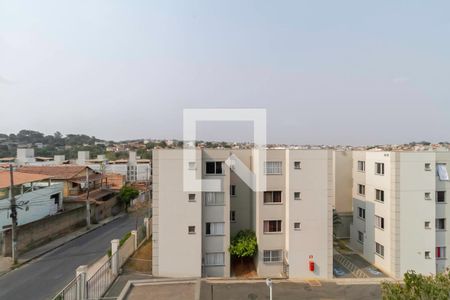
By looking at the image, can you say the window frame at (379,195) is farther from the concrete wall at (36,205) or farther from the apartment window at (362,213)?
the concrete wall at (36,205)

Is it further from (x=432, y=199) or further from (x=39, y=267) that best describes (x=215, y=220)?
(x=432, y=199)

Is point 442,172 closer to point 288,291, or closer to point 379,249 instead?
point 379,249

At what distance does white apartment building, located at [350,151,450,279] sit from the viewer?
1947cm

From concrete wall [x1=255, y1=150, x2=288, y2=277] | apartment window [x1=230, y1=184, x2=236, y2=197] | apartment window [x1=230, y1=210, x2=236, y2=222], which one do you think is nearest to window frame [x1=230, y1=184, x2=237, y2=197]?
apartment window [x1=230, y1=184, x2=236, y2=197]

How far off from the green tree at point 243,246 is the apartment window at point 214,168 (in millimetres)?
4602

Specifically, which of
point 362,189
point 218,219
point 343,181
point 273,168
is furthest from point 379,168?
point 218,219

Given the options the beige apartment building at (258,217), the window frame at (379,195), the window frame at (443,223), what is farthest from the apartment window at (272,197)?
the window frame at (443,223)

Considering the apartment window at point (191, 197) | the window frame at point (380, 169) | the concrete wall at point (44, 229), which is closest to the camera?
the apartment window at point (191, 197)

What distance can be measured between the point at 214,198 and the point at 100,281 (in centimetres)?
781

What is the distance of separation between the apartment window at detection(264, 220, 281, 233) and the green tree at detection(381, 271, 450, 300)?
38.5ft

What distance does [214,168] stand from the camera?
18.8 metres

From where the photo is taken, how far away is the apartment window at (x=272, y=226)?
19391mm

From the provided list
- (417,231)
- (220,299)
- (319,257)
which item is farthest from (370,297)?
(220,299)

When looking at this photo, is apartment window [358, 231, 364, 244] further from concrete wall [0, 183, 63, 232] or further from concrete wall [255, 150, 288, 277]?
concrete wall [0, 183, 63, 232]
